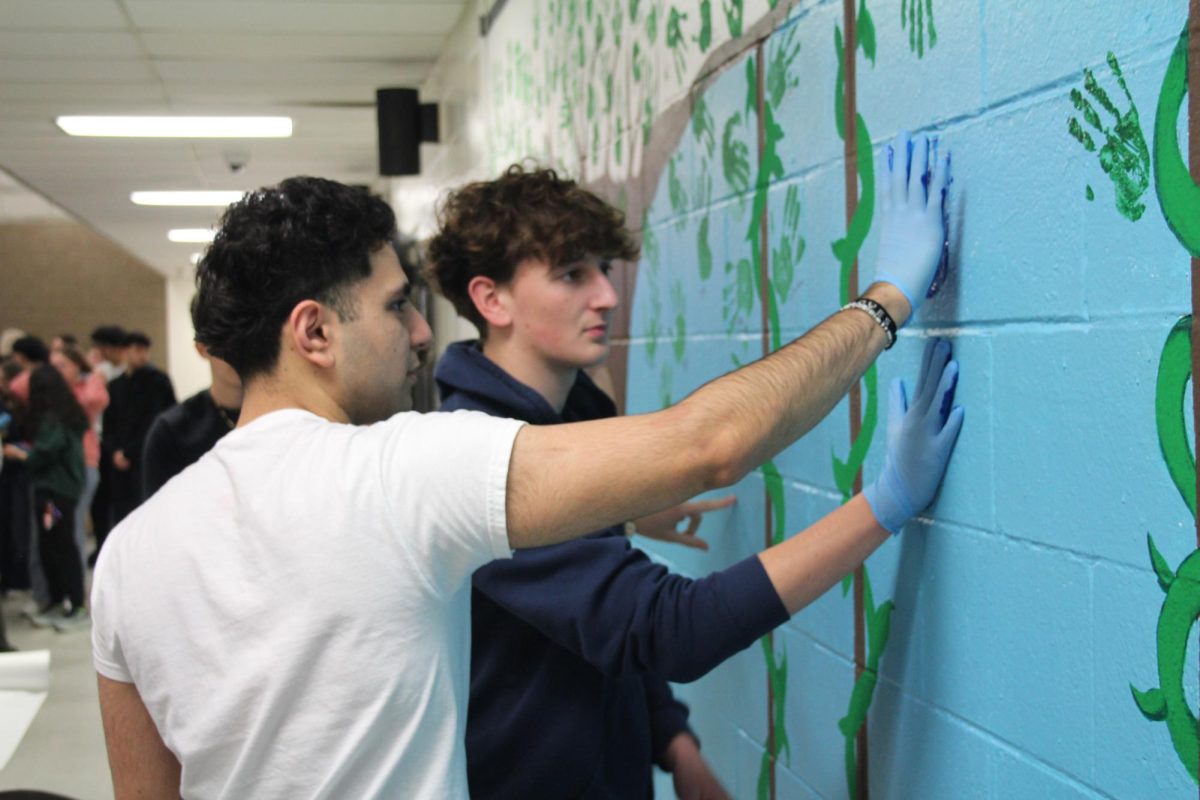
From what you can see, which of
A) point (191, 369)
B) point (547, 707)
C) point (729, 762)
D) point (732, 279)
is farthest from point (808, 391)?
point (191, 369)

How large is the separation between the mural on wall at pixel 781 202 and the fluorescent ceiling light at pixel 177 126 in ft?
15.8

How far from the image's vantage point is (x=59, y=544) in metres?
7.69

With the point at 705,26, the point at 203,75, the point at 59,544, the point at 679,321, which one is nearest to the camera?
the point at 705,26

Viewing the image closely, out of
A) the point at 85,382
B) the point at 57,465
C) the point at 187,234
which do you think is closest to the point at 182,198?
the point at 85,382

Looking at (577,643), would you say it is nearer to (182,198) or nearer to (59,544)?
(59,544)

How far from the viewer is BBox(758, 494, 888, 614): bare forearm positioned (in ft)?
5.21

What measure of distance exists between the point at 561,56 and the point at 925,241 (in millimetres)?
2216

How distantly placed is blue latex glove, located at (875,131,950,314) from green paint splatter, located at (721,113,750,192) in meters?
0.64

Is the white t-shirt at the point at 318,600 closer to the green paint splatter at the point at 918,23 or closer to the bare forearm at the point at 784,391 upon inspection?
the bare forearm at the point at 784,391

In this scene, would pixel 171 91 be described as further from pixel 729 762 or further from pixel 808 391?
pixel 808 391

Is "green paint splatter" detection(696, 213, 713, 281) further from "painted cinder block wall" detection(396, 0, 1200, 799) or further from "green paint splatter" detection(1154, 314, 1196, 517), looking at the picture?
"green paint splatter" detection(1154, 314, 1196, 517)

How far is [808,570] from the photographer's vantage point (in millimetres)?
1593

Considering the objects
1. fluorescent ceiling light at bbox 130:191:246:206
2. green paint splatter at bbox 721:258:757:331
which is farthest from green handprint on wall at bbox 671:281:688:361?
fluorescent ceiling light at bbox 130:191:246:206

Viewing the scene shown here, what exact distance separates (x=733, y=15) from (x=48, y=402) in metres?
6.17
